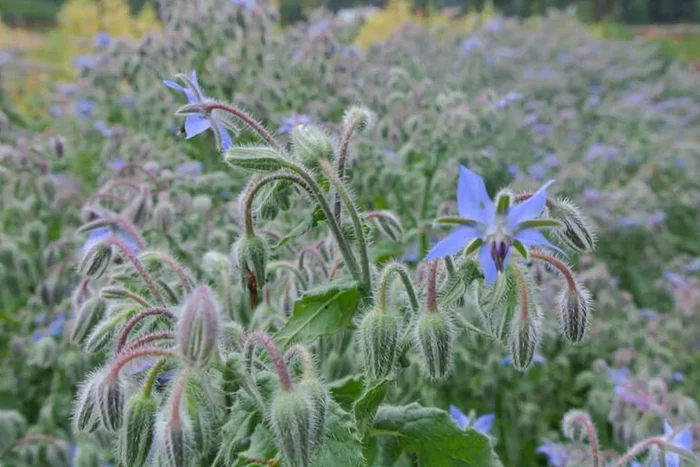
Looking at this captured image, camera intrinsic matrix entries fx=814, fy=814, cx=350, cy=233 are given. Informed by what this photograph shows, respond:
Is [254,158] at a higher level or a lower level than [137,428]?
higher

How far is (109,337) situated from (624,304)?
7.69 feet

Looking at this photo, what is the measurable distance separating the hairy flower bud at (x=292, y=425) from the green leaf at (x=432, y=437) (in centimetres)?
26

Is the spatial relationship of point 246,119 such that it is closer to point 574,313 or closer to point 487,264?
point 487,264

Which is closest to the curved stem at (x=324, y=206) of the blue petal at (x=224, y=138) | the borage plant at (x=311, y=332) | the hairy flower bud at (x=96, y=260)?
the borage plant at (x=311, y=332)

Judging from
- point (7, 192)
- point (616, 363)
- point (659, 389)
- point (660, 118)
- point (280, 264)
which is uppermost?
point (280, 264)

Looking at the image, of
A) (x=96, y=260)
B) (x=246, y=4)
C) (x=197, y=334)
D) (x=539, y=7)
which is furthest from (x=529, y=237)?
(x=539, y=7)

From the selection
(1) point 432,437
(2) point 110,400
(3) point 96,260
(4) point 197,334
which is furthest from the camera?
(3) point 96,260

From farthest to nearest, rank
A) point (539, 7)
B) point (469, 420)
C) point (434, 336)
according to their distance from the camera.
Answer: point (539, 7) → point (469, 420) → point (434, 336)

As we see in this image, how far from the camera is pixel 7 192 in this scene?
276 cm

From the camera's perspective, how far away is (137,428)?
996 mm

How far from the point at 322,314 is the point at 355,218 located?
172 millimetres

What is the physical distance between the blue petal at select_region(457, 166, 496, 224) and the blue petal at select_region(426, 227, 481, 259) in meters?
0.02

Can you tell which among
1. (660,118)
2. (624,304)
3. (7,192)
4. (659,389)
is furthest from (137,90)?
(660,118)

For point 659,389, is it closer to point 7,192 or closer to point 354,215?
point 354,215
